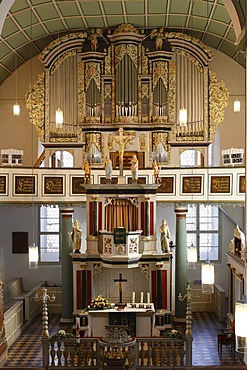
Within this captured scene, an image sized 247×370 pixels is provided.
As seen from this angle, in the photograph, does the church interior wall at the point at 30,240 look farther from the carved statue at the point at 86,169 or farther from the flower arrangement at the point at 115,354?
the flower arrangement at the point at 115,354

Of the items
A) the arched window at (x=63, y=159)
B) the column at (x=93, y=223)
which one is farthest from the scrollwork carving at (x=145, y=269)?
the arched window at (x=63, y=159)

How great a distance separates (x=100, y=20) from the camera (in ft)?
69.1

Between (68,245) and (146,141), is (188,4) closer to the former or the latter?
(146,141)

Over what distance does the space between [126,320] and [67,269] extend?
3.47 meters

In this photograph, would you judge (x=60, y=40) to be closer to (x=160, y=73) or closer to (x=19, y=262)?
(x=160, y=73)

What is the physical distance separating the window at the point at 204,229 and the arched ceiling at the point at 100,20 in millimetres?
6140

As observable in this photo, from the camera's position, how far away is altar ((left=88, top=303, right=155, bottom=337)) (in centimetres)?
1719

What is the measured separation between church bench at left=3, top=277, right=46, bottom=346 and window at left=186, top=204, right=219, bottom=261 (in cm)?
620

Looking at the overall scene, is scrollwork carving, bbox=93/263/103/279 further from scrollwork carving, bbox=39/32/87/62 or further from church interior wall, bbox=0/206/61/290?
scrollwork carving, bbox=39/32/87/62

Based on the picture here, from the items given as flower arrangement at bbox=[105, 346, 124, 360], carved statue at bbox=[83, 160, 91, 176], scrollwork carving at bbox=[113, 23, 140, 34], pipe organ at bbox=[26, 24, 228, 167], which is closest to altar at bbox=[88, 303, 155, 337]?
flower arrangement at bbox=[105, 346, 124, 360]

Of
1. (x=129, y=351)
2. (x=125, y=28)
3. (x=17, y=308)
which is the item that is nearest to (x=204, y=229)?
(x=125, y=28)

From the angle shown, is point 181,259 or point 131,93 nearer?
point 181,259

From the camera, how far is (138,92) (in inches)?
852

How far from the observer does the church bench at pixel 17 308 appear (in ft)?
59.6
